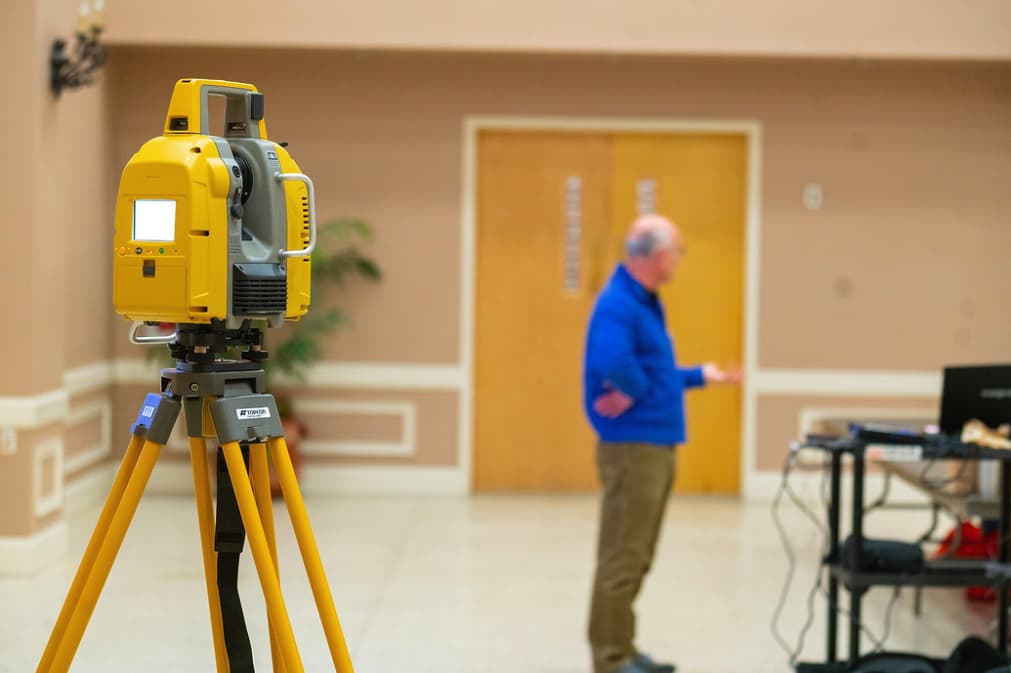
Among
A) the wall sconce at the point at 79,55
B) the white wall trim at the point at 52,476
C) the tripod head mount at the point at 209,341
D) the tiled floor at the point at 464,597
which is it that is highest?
the wall sconce at the point at 79,55

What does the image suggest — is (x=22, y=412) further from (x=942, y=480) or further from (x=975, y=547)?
(x=975, y=547)

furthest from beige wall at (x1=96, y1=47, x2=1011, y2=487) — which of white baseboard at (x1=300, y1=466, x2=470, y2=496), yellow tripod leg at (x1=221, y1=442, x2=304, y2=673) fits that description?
yellow tripod leg at (x1=221, y1=442, x2=304, y2=673)

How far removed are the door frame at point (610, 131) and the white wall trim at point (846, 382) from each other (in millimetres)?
110

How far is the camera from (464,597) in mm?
4723

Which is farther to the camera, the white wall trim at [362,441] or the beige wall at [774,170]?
the white wall trim at [362,441]

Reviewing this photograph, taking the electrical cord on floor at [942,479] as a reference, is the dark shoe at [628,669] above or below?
below

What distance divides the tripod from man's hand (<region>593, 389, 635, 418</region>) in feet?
4.45

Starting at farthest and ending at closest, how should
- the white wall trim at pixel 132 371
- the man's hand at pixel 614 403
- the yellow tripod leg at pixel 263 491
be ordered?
the white wall trim at pixel 132 371
the man's hand at pixel 614 403
the yellow tripod leg at pixel 263 491

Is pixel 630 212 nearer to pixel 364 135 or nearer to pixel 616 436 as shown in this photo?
pixel 364 135

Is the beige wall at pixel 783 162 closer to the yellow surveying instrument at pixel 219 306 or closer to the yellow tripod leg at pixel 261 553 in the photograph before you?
the yellow surveying instrument at pixel 219 306

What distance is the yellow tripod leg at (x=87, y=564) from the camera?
2250mm

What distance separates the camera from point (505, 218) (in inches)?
270

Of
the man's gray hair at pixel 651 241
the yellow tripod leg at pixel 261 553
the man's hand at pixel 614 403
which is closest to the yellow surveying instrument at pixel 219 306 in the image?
the yellow tripod leg at pixel 261 553

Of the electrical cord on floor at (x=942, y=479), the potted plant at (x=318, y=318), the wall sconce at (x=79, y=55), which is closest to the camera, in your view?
the electrical cord on floor at (x=942, y=479)
